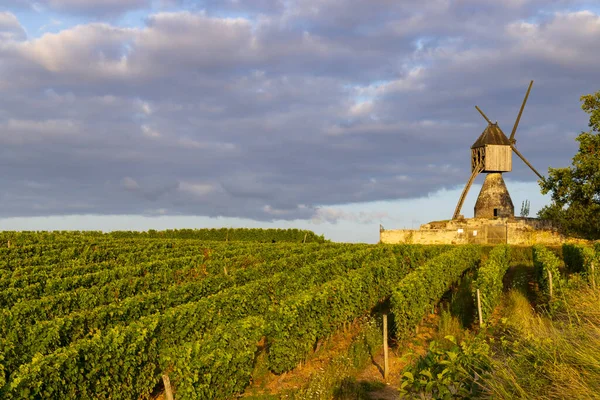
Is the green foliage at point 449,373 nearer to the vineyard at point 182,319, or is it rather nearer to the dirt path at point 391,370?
the dirt path at point 391,370

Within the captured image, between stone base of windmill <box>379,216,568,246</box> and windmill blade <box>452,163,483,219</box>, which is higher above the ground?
windmill blade <box>452,163,483,219</box>

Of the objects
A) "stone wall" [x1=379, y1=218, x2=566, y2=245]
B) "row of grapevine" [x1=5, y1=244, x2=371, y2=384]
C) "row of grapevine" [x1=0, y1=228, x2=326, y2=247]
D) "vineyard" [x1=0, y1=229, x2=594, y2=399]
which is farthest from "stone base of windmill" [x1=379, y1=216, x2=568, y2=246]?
"row of grapevine" [x1=5, y1=244, x2=371, y2=384]

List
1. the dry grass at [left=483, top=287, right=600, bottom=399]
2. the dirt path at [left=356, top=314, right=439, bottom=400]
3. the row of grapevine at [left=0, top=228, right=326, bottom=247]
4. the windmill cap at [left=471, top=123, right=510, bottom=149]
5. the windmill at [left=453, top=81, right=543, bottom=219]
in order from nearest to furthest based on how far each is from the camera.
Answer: the dry grass at [left=483, top=287, right=600, bottom=399] < the dirt path at [left=356, top=314, right=439, bottom=400] < the windmill at [left=453, top=81, right=543, bottom=219] < the windmill cap at [left=471, top=123, right=510, bottom=149] < the row of grapevine at [left=0, top=228, right=326, bottom=247]

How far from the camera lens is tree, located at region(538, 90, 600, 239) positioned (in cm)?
3859

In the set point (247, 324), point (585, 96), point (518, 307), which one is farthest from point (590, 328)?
point (585, 96)

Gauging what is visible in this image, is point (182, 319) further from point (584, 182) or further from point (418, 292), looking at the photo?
point (584, 182)

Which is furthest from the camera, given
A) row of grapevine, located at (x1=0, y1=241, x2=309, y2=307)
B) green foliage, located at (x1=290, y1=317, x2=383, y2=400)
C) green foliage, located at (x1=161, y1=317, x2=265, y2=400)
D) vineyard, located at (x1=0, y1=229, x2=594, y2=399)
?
row of grapevine, located at (x1=0, y1=241, x2=309, y2=307)

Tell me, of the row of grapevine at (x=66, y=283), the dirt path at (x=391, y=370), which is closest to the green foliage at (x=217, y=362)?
the dirt path at (x=391, y=370)

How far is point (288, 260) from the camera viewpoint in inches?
1213

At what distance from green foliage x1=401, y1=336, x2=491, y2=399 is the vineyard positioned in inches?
217

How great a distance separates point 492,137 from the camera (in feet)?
198

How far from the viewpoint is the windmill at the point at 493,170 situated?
59.1 metres

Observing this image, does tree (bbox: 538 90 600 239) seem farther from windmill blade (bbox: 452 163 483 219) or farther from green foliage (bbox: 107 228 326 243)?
green foliage (bbox: 107 228 326 243)

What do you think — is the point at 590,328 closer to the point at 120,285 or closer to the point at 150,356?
the point at 150,356
